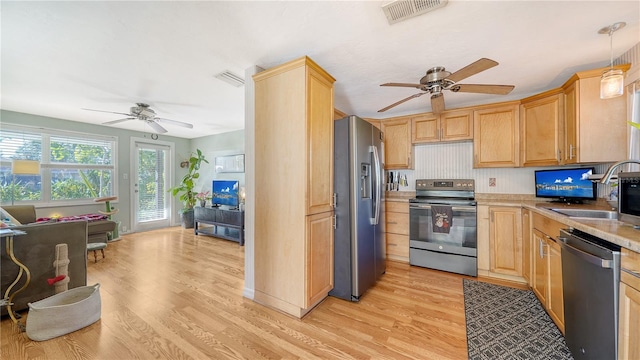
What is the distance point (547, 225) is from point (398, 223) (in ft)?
5.60

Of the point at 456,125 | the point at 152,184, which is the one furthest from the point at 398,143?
the point at 152,184

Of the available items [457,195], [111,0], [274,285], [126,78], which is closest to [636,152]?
[457,195]

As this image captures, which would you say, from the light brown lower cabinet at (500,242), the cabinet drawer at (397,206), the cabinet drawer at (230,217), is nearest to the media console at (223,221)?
the cabinet drawer at (230,217)

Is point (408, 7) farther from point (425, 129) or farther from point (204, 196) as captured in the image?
point (204, 196)

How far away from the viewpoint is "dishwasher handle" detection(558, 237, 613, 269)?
1.21m

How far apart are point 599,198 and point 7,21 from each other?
18.1 feet

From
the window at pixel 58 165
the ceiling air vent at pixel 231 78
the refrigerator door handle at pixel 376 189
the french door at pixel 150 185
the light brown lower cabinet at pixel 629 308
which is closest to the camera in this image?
the light brown lower cabinet at pixel 629 308

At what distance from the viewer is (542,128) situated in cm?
278

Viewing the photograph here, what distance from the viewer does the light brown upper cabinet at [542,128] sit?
265cm

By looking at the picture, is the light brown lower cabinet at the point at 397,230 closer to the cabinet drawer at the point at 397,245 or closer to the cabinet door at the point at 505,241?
the cabinet drawer at the point at 397,245

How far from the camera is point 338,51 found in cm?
211

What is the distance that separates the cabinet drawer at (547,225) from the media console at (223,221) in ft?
13.6

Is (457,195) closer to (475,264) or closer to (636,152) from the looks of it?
(475,264)

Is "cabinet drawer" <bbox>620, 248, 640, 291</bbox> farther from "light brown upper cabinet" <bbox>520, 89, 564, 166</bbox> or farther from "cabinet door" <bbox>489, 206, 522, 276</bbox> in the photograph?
"light brown upper cabinet" <bbox>520, 89, 564, 166</bbox>
